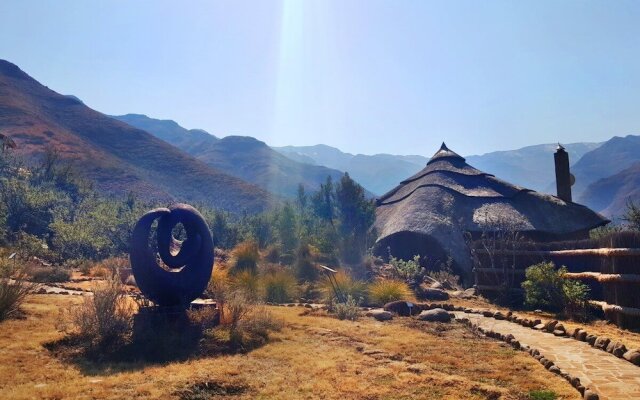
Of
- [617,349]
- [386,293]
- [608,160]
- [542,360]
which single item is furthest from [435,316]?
[608,160]

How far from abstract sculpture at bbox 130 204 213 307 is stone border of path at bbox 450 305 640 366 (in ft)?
23.7

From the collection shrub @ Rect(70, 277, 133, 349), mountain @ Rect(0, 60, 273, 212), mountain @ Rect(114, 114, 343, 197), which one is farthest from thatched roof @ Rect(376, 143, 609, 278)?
mountain @ Rect(114, 114, 343, 197)

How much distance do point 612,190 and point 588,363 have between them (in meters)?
110

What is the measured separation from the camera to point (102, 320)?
317 inches

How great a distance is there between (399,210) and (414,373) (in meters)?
19.9

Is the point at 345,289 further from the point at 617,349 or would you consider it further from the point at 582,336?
the point at 617,349

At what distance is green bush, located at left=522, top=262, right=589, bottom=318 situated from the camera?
12367mm

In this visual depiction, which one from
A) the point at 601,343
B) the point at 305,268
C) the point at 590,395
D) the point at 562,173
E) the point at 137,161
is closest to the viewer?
the point at 590,395

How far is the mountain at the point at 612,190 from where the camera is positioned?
93938mm

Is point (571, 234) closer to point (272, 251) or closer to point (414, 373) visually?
point (272, 251)

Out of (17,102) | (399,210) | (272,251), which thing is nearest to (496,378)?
(272,251)

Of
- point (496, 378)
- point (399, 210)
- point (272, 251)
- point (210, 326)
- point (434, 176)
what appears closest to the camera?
point (496, 378)

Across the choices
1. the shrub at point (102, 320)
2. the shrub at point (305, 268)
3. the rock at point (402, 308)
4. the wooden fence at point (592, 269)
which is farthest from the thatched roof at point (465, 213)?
the shrub at point (102, 320)

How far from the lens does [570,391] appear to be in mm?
6312
